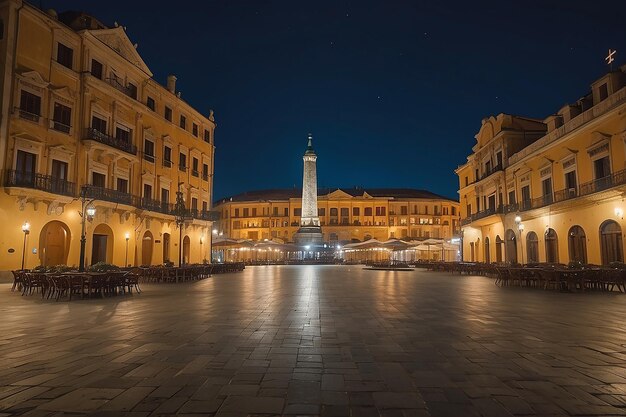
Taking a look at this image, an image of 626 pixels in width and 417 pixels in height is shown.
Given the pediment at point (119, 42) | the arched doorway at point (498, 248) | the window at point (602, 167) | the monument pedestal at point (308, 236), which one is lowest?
the arched doorway at point (498, 248)

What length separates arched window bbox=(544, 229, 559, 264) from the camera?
25.3m

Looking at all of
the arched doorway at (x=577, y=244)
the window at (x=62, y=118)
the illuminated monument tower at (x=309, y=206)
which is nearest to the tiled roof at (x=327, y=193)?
the illuminated monument tower at (x=309, y=206)

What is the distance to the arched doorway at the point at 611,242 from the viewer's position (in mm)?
19516

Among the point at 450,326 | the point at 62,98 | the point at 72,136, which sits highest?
the point at 62,98

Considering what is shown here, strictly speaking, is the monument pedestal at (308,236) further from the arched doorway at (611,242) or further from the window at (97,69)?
the arched doorway at (611,242)

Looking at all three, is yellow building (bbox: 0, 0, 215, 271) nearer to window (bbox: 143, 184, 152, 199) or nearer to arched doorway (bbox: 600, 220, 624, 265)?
window (bbox: 143, 184, 152, 199)

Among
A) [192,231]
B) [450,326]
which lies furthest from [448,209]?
[450,326]

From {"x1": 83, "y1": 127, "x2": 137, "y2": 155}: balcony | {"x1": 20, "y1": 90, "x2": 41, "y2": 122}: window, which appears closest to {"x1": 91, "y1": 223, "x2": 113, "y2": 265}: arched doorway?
{"x1": 83, "y1": 127, "x2": 137, "y2": 155}: balcony

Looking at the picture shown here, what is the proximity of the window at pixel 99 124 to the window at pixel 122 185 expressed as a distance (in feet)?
10.3

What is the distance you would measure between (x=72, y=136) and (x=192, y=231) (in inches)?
550

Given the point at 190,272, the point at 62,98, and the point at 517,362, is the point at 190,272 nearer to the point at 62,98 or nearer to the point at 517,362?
the point at 62,98

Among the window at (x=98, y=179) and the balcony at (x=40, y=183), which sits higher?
the window at (x=98, y=179)

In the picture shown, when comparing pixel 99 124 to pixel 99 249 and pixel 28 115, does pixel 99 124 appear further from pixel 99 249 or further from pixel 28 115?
pixel 99 249

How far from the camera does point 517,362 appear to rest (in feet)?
15.8
